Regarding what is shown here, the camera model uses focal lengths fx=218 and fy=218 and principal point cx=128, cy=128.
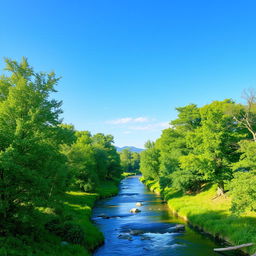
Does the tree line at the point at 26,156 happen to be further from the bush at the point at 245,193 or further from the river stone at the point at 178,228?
the bush at the point at 245,193

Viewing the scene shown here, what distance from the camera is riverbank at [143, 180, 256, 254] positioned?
71.8 ft

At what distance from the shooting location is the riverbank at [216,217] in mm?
21875

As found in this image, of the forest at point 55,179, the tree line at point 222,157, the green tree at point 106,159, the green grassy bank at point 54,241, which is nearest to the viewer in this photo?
the green grassy bank at point 54,241

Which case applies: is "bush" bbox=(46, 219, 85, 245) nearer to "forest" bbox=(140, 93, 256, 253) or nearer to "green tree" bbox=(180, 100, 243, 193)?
"forest" bbox=(140, 93, 256, 253)

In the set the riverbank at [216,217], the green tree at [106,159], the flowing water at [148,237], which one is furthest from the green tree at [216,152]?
the green tree at [106,159]

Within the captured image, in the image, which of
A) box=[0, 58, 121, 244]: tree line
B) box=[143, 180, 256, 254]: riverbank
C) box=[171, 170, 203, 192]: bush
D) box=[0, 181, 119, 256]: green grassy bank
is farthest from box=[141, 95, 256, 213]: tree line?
box=[0, 58, 121, 244]: tree line

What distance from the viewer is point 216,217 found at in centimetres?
2877

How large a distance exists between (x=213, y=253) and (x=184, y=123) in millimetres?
41669

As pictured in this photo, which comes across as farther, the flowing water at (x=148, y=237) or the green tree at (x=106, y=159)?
the green tree at (x=106, y=159)

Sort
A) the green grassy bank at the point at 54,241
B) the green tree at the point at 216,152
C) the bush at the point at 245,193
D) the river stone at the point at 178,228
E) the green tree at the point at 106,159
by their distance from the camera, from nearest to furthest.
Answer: the green grassy bank at the point at 54,241
the bush at the point at 245,193
the river stone at the point at 178,228
the green tree at the point at 216,152
the green tree at the point at 106,159

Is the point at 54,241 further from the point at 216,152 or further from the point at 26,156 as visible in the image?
the point at 216,152

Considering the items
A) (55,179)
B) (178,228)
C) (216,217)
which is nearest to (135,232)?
(178,228)

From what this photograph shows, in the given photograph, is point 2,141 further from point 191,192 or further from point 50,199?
point 191,192

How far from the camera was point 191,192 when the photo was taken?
1839 inches
